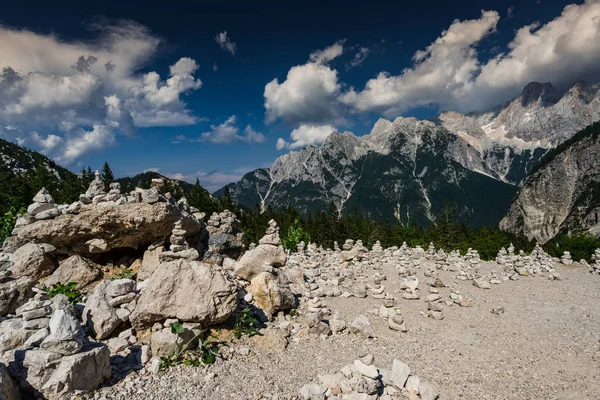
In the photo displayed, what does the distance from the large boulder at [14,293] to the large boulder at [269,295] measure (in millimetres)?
10156

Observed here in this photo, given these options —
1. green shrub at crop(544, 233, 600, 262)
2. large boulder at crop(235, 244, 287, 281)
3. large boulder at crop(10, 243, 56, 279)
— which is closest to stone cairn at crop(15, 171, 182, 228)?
large boulder at crop(10, 243, 56, 279)

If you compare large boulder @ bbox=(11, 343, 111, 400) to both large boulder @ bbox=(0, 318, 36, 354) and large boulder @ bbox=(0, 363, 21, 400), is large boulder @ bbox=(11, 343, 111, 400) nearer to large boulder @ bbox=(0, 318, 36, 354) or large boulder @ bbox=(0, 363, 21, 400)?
large boulder @ bbox=(0, 363, 21, 400)

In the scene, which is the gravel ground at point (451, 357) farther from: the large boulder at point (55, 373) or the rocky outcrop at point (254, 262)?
the rocky outcrop at point (254, 262)

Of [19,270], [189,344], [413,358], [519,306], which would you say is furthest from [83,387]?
[519,306]

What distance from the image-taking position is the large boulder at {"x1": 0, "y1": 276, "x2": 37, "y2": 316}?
13022 mm

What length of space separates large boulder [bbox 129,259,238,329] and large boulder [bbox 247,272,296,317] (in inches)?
137

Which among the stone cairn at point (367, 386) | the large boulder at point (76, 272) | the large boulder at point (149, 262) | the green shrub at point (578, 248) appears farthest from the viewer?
the green shrub at point (578, 248)

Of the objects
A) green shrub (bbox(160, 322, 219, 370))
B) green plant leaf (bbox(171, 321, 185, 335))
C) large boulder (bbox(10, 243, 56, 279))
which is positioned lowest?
green shrub (bbox(160, 322, 219, 370))

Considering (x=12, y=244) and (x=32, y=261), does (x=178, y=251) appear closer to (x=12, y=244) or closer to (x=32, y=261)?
(x=32, y=261)

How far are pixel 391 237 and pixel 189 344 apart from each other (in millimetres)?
81822

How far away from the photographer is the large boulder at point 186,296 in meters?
12.3

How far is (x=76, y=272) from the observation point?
63.3 feet

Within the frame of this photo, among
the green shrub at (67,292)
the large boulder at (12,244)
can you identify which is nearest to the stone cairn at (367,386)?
the green shrub at (67,292)

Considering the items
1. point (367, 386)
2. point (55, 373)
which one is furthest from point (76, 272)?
point (367, 386)
